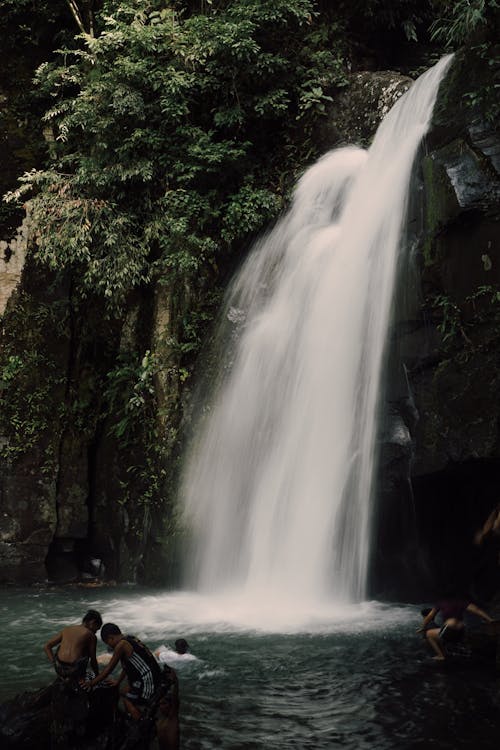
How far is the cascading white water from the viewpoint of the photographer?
10.4 meters

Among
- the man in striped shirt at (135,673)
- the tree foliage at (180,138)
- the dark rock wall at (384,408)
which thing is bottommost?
the man in striped shirt at (135,673)

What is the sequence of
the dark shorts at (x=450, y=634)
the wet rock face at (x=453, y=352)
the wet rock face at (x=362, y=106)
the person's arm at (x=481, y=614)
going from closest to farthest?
1. the dark shorts at (x=450, y=634)
2. the person's arm at (x=481, y=614)
3. the wet rock face at (x=453, y=352)
4. the wet rock face at (x=362, y=106)

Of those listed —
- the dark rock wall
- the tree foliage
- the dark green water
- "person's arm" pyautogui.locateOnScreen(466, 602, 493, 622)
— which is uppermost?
the tree foliage

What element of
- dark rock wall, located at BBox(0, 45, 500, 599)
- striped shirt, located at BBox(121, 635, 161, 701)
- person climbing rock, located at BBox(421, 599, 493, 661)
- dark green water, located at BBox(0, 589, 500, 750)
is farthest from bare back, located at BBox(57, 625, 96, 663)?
dark rock wall, located at BBox(0, 45, 500, 599)

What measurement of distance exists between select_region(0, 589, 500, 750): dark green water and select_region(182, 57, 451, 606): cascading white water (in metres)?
1.02

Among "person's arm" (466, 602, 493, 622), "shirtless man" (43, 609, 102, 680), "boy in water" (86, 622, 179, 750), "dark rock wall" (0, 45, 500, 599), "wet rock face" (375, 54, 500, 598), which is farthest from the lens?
"dark rock wall" (0, 45, 500, 599)

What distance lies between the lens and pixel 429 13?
16.0 m

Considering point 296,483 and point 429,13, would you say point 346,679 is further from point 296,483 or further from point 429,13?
point 429,13

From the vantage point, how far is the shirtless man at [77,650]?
6.04 metres

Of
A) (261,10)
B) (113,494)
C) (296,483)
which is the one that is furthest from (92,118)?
(296,483)

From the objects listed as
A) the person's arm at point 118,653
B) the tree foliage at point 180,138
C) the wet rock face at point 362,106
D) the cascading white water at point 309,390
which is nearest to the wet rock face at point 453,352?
the cascading white water at point 309,390

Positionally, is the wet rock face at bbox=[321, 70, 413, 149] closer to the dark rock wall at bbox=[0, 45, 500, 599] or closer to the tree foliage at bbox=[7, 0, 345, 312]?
the dark rock wall at bbox=[0, 45, 500, 599]

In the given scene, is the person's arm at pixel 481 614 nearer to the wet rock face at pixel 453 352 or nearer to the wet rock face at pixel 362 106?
the wet rock face at pixel 453 352

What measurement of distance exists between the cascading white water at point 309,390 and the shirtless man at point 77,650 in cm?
460
